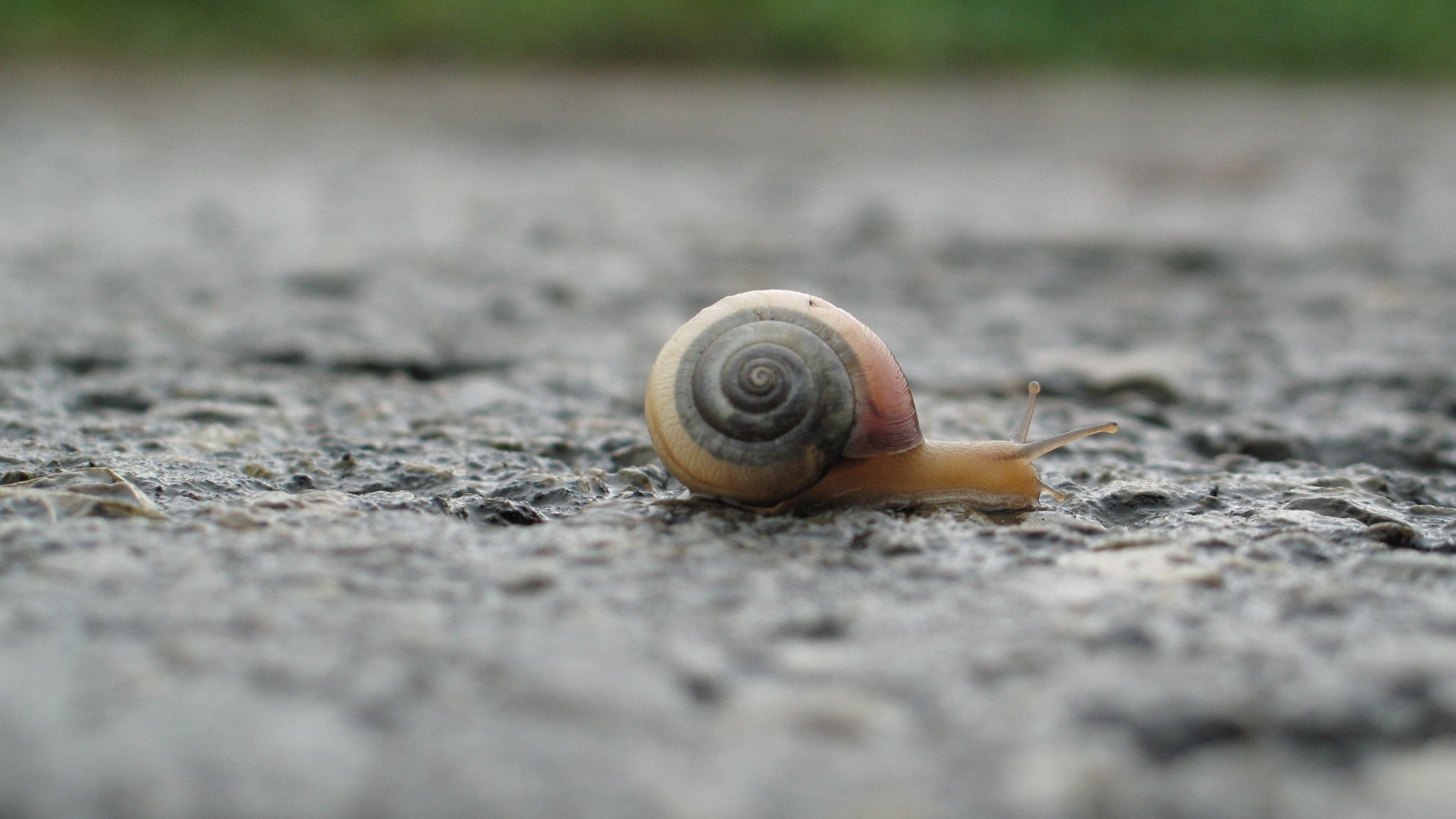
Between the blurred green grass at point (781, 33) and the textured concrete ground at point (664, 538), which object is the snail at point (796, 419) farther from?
the blurred green grass at point (781, 33)

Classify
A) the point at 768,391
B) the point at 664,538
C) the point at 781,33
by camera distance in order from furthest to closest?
the point at 781,33, the point at 768,391, the point at 664,538

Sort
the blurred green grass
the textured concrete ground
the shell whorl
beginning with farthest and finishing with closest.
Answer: the blurred green grass, the shell whorl, the textured concrete ground

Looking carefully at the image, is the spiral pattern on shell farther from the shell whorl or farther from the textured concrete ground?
the textured concrete ground

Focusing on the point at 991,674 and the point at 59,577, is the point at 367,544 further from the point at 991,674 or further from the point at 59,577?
the point at 991,674

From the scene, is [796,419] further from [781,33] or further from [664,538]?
[781,33]

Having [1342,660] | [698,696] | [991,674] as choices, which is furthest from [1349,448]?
[698,696]

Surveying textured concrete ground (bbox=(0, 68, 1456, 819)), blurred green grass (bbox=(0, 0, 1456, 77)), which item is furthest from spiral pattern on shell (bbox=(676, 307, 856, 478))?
blurred green grass (bbox=(0, 0, 1456, 77))

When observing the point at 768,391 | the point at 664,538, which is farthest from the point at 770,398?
the point at 664,538

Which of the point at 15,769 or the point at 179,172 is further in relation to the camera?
the point at 179,172
